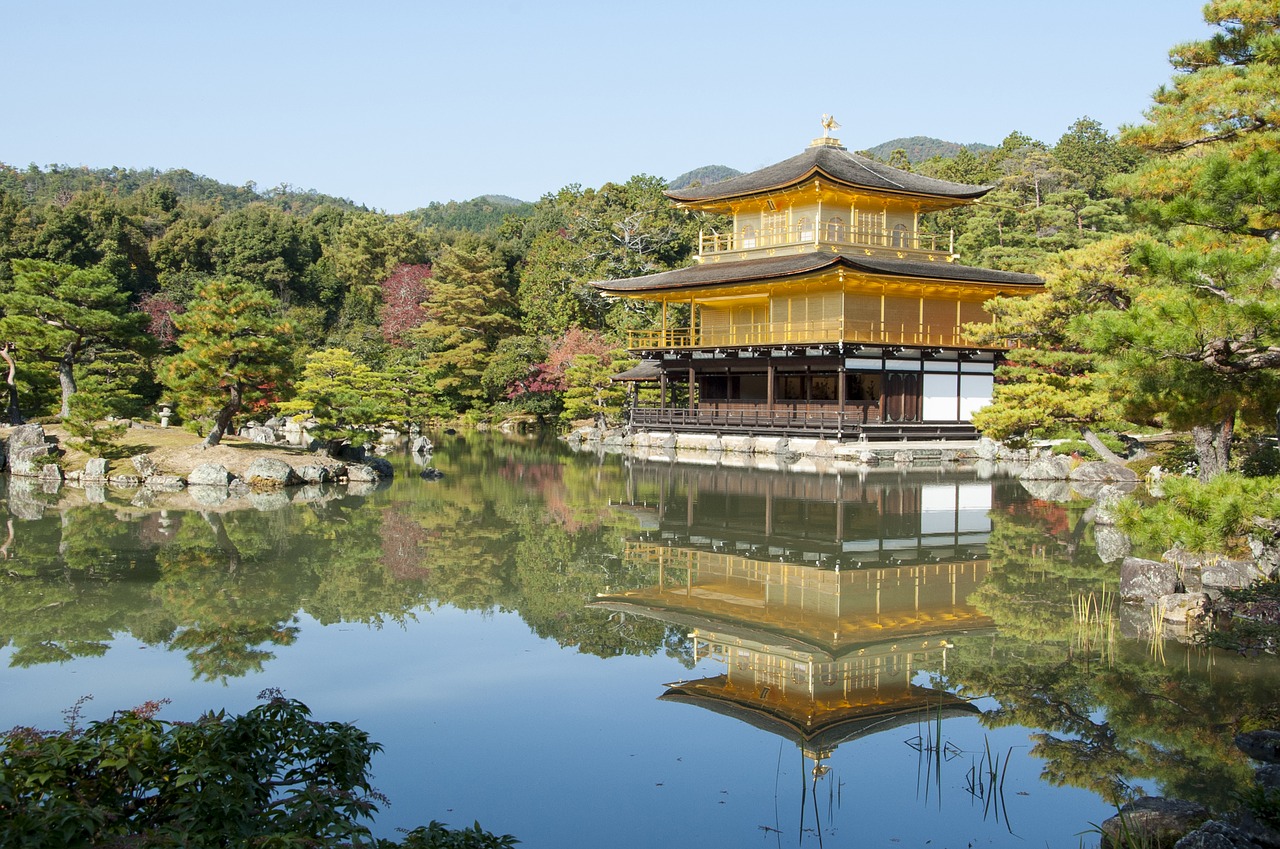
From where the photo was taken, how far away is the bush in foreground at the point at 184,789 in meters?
2.95

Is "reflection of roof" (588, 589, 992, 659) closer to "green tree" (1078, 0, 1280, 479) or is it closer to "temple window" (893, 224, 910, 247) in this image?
"green tree" (1078, 0, 1280, 479)

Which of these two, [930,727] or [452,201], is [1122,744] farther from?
[452,201]

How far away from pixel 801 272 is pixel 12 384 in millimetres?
17467

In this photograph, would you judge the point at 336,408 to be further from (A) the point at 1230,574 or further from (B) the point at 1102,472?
(A) the point at 1230,574

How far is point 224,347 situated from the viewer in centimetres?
1772

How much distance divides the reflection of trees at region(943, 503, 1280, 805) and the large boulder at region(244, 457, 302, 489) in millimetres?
13051

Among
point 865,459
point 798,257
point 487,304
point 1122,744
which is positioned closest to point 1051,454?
point 865,459

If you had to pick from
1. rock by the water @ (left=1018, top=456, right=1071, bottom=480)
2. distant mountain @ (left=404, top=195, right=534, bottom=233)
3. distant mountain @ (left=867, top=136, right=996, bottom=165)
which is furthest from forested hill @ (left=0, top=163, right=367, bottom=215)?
distant mountain @ (left=867, top=136, right=996, bottom=165)

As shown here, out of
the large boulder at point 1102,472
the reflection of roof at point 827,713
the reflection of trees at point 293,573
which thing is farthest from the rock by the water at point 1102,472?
the reflection of roof at point 827,713

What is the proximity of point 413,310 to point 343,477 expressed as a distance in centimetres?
2298

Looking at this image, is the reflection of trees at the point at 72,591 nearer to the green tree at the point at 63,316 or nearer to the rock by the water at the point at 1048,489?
the green tree at the point at 63,316

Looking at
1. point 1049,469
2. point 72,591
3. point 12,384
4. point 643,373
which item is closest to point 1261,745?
point 72,591

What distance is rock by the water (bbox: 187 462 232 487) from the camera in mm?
18047

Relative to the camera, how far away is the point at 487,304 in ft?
132
